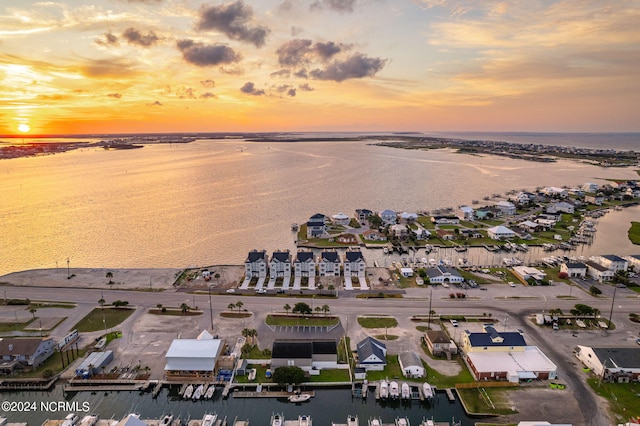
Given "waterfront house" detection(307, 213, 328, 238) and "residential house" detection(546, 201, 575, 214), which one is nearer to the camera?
"waterfront house" detection(307, 213, 328, 238)

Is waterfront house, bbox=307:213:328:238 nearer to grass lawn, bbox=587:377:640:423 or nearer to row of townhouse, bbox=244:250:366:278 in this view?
row of townhouse, bbox=244:250:366:278

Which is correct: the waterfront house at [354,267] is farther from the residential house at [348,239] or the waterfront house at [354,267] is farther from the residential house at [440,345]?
the residential house at [440,345]

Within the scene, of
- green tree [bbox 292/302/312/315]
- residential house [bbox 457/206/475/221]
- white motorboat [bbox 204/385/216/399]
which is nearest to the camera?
white motorboat [bbox 204/385/216/399]

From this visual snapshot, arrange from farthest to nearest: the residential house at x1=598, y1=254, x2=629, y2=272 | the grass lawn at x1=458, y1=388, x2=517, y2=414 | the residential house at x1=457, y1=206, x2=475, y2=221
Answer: the residential house at x1=457, y1=206, x2=475, y2=221, the residential house at x1=598, y1=254, x2=629, y2=272, the grass lawn at x1=458, y1=388, x2=517, y2=414

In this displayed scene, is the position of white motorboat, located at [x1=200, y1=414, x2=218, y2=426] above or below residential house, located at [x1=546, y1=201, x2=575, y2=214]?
below

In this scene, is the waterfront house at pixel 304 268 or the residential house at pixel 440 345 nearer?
the residential house at pixel 440 345

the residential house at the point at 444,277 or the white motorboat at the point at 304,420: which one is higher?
the residential house at the point at 444,277

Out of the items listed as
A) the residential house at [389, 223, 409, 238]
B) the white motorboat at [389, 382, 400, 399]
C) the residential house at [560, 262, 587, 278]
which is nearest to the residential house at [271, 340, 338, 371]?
the white motorboat at [389, 382, 400, 399]

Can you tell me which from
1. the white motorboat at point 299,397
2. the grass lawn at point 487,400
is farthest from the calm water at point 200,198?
the grass lawn at point 487,400

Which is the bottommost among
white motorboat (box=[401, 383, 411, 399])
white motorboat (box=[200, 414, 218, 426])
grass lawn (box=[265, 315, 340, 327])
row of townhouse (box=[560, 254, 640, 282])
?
white motorboat (box=[200, 414, 218, 426])
